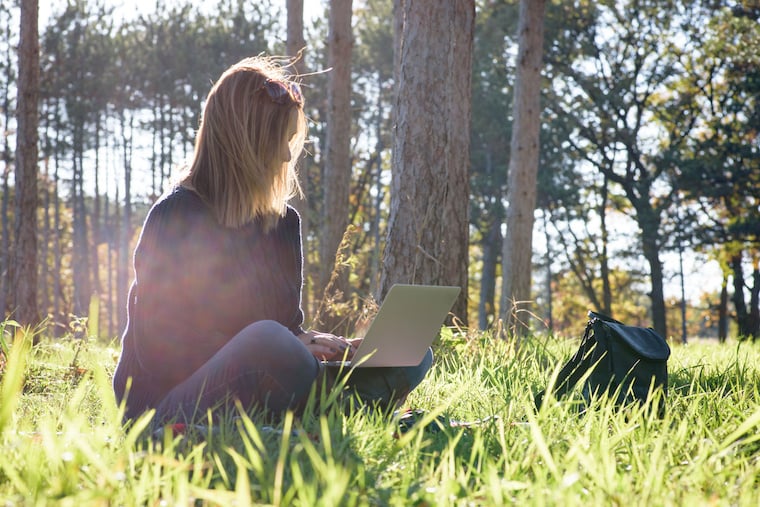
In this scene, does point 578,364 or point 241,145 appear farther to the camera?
point 578,364

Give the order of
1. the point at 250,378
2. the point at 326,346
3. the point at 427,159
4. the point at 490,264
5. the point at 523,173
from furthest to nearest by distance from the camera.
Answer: the point at 490,264
the point at 523,173
the point at 427,159
the point at 326,346
the point at 250,378

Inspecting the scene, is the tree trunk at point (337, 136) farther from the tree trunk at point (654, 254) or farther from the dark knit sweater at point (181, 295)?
the tree trunk at point (654, 254)

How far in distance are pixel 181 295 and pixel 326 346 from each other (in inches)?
23.6

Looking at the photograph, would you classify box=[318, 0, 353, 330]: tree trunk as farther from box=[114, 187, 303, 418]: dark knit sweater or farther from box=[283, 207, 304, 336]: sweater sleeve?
box=[114, 187, 303, 418]: dark knit sweater

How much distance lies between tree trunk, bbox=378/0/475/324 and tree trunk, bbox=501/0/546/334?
331 centimetres

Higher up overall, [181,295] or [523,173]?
[523,173]

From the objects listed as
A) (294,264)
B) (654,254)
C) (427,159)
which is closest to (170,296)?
(294,264)

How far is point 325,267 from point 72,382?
6.23m

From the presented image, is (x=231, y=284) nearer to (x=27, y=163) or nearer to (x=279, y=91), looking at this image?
(x=279, y=91)

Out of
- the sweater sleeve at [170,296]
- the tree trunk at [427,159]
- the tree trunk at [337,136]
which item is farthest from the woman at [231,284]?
the tree trunk at [337,136]

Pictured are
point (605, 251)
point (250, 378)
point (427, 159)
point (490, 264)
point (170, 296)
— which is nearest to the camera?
point (250, 378)

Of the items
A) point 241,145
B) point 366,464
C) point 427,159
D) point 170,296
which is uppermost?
point 427,159

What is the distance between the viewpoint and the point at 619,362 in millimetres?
3174

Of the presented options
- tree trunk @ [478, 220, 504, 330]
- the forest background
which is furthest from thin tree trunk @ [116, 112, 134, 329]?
tree trunk @ [478, 220, 504, 330]
